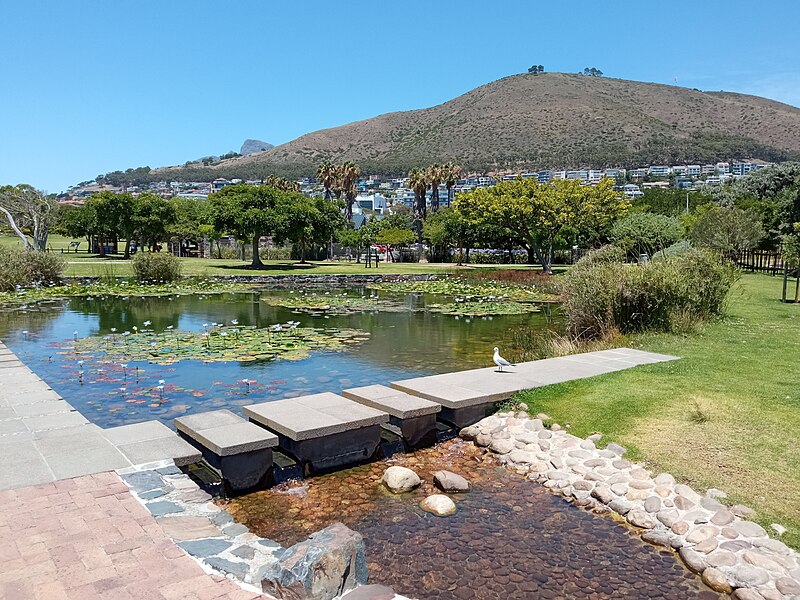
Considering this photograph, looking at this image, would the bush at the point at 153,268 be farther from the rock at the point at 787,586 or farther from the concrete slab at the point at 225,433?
the rock at the point at 787,586

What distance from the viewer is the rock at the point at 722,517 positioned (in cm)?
523

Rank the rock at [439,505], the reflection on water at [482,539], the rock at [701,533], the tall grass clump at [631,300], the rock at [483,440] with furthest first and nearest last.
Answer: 1. the tall grass clump at [631,300]
2. the rock at [483,440]
3. the rock at [439,505]
4. the rock at [701,533]
5. the reflection on water at [482,539]

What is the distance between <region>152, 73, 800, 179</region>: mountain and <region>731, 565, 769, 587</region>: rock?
106057 millimetres

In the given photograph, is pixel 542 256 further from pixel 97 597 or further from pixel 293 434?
pixel 97 597

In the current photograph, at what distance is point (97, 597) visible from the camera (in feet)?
12.3

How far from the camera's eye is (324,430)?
687cm

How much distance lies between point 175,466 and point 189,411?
3.16m

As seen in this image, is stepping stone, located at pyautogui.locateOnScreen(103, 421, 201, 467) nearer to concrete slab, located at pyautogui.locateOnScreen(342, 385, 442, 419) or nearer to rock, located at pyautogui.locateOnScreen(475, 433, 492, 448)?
concrete slab, located at pyautogui.locateOnScreen(342, 385, 442, 419)

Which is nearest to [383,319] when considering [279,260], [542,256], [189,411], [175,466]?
[189,411]

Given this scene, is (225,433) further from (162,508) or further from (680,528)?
(680,528)

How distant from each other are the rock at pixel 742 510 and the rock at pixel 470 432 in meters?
3.16

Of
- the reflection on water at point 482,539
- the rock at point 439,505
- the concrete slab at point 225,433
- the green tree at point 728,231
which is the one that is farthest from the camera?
the green tree at point 728,231

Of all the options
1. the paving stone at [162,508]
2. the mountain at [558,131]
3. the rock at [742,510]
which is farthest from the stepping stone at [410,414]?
the mountain at [558,131]

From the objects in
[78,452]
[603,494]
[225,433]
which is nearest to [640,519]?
[603,494]
